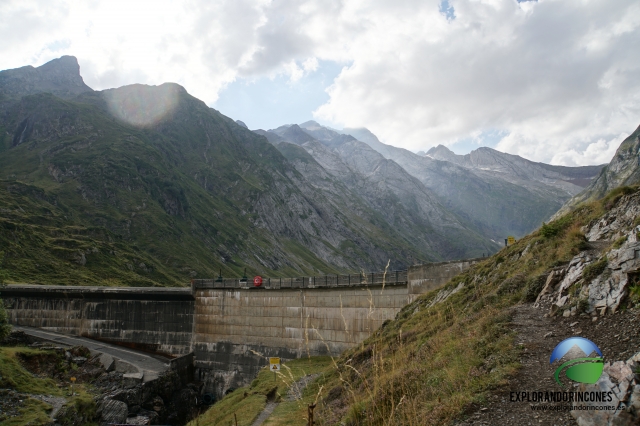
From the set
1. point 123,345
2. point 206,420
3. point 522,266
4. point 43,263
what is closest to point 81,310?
point 123,345

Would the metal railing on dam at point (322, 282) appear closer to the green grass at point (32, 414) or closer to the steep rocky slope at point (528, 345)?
the steep rocky slope at point (528, 345)

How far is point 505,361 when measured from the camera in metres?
7.87

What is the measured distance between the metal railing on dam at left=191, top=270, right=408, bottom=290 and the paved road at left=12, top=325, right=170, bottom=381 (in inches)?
324

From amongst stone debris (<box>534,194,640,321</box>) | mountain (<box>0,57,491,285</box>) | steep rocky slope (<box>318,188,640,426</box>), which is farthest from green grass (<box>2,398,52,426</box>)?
mountain (<box>0,57,491,285</box>)

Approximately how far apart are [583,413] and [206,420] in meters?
22.3

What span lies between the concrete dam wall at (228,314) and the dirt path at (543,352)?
1704cm

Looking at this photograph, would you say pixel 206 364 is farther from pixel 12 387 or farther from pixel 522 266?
pixel 522 266

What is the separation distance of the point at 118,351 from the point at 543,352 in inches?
1739

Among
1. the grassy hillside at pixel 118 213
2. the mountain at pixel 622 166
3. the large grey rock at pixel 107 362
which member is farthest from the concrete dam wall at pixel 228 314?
the mountain at pixel 622 166

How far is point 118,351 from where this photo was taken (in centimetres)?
4234

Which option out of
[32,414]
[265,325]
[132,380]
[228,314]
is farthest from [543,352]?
[228,314]

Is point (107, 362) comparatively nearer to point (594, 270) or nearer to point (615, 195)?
point (594, 270)

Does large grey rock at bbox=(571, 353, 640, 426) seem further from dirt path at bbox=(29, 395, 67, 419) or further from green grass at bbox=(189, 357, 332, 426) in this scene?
dirt path at bbox=(29, 395, 67, 419)

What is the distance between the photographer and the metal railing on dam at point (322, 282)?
30141mm
